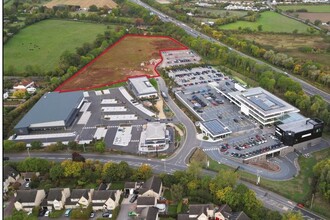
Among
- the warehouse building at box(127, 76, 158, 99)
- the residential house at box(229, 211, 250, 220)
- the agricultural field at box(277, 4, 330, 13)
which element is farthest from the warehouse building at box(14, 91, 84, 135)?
the agricultural field at box(277, 4, 330, 13)

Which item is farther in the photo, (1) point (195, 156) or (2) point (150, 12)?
(2) point (150, 12)

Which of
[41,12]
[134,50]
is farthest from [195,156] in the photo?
[41,12]

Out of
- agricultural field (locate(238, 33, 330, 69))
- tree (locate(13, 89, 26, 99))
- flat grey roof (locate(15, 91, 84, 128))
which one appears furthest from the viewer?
agricultural field (locate(238, 33, 330, 69))

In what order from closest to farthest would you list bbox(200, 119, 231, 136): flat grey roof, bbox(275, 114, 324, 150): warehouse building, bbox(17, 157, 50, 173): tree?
bbox(17, 157, 50, 173): tree, bbox(275, 114, 324, 150): warehouse building, bbox(200, 119, 231, 136): flat grey roof

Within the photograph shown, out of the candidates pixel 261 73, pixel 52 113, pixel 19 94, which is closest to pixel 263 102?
pixel 261 73

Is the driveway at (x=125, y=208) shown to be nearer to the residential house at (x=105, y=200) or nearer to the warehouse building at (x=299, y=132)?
the residential house at (x=105, y=200)

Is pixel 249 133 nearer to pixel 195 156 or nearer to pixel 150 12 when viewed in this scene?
pixel 195 156

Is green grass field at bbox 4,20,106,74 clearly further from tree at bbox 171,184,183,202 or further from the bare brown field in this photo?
the bare brown field
